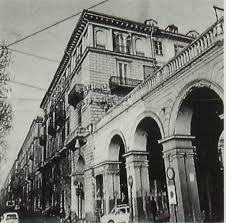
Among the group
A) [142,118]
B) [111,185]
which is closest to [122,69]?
[111,185]

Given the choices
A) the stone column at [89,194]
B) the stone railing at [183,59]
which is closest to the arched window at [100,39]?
the stone railing at [183,59]

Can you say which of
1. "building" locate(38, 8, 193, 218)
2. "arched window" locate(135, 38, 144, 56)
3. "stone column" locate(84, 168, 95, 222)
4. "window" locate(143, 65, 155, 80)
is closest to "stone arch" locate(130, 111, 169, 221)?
"stone column" locate(84, 168, 95, 222)

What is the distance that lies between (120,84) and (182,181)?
13226 millimetres

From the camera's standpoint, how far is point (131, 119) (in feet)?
53.6

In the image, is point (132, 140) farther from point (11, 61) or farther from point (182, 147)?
point (11, 61)

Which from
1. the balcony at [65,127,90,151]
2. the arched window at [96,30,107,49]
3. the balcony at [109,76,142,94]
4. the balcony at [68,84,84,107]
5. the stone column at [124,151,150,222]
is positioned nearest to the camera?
the stone column at [124,151,150,222]

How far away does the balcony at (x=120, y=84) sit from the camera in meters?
24.1

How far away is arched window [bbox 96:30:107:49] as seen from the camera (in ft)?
82.3

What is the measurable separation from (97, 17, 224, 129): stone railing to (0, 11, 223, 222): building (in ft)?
0.12

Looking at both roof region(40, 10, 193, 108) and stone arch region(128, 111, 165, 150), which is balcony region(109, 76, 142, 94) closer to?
roof region(40, 10, 193, 108)

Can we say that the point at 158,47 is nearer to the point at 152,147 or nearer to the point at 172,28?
the point at 172,28

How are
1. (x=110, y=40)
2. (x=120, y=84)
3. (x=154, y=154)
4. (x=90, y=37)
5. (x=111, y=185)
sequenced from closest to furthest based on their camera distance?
(x=111, y=185) → (x=154, y=154) → (x=120, y=84) → (x=90, y=37) → (x=110, y=40)

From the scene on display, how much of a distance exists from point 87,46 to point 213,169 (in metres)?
12.8

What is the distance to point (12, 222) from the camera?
22.3m
